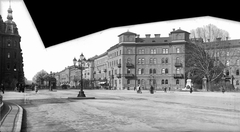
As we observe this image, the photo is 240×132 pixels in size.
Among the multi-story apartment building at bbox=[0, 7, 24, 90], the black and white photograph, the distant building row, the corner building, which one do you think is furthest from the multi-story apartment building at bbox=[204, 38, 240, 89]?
the multi-story apartment building at bbox=[0, 7, 24, 90]

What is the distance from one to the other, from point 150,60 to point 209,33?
25971 millimetres

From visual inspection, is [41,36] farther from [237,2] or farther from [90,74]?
[90,74]

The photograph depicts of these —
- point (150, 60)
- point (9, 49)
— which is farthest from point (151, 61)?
point (9, 49)

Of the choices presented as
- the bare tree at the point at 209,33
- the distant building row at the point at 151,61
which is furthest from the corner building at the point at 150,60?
the bare tree at the point at 209,33

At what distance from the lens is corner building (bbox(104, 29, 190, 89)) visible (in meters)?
67.6

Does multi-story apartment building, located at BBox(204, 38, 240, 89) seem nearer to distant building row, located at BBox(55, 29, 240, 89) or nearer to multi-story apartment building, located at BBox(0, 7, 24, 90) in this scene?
distant building row, located at BBox(55, 29, 240, 89)

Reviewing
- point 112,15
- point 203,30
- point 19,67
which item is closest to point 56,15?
point 112,15

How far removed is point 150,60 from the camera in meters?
71.1

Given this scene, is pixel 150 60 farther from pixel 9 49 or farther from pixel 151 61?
pixel 9 49

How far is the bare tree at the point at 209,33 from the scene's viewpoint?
4522 centimetres

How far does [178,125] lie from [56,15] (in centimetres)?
470

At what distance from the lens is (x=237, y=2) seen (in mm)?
5559

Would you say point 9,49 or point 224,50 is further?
point 224,50

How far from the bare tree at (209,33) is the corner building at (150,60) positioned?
58.2 feet
